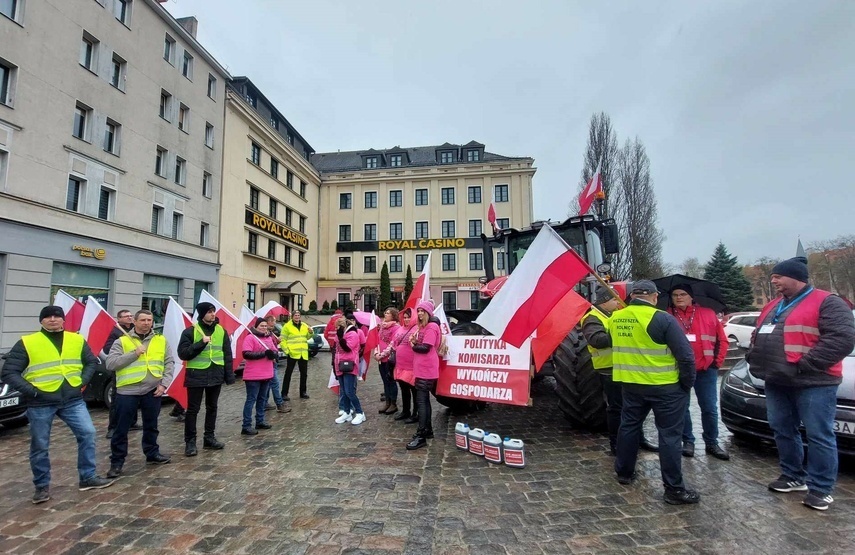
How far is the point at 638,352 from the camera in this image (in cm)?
380

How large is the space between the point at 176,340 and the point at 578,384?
5684mm

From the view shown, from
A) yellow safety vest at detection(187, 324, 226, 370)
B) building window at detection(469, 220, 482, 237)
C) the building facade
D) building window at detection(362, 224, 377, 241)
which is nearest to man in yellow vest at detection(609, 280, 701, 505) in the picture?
yellow safety vest at detection(187, 324, 226, 370)

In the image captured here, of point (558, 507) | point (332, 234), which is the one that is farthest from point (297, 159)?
point (558, 507)

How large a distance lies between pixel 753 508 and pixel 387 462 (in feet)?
11.6

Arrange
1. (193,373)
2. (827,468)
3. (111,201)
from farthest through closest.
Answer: (111,201)
(193,373)
(827,468)

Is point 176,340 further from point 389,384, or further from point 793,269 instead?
point 793,269

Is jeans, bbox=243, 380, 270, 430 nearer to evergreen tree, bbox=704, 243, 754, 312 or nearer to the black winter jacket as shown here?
the black winter jacket

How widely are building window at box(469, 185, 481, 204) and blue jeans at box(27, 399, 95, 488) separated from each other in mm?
36253

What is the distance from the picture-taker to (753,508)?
350 centimetres

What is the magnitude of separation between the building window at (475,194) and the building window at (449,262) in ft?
17.9

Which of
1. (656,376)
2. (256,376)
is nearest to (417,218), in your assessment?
(256,376)

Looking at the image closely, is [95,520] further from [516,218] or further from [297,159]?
[516,218]

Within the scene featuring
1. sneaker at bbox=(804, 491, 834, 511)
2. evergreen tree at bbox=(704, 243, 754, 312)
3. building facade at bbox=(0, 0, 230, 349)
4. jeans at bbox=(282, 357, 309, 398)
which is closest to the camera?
sneaker at bbox=(804, 491, 834, 511)

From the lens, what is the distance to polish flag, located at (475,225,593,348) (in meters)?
4.48
